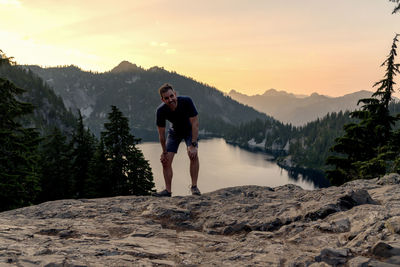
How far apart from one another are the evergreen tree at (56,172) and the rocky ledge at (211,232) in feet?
80.2

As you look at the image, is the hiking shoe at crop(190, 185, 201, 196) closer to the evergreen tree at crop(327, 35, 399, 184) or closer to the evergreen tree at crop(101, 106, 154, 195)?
the evergreen tree at crop(327, 35, 399, 184)

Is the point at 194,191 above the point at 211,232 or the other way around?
above

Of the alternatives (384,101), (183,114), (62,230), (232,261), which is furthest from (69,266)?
(384,101)

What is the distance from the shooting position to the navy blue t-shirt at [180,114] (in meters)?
8.07

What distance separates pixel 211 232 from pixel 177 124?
360 centimetres

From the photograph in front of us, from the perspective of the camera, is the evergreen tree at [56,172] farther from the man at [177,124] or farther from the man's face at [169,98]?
the man's face at [169,98]

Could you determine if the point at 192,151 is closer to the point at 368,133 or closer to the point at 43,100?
the point at 368,133

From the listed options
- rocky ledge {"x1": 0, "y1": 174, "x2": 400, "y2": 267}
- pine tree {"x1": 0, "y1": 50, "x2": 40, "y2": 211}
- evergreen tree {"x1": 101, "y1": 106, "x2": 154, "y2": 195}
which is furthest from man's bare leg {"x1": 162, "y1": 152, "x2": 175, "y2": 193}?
evergreen tree {"x1": 101, "y1": 106, "x2": 154, "y2": 195}

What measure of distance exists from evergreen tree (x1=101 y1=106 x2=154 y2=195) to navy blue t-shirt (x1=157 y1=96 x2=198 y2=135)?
18589 mm

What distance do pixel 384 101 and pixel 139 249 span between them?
22.3m

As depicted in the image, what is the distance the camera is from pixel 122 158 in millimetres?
26812

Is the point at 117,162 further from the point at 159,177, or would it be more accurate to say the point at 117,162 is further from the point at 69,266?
the point at 159,177

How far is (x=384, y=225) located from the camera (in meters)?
4.31

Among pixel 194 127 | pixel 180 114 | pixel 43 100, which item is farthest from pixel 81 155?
pixel 43 100
